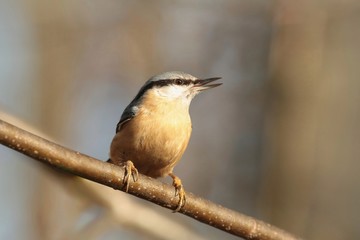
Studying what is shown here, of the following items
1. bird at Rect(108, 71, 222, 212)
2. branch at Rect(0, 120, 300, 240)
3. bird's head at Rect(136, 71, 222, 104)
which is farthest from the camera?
bird's head at Rect(136, 71, 222, 104)

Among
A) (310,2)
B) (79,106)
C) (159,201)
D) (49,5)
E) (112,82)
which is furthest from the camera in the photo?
(112,82)

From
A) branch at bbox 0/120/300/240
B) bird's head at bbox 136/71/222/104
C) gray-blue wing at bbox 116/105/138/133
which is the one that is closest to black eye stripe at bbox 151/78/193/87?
bird's head at bbox 136/71/222/104

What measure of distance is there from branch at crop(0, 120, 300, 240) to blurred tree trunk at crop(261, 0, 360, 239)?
2.25 metres

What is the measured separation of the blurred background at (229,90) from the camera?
5.32 meters

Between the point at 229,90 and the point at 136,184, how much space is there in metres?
4.16

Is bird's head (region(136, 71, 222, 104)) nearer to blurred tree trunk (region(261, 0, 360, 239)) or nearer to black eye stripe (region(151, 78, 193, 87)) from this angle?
black eye stripe (region(151, 78, 193, 87))

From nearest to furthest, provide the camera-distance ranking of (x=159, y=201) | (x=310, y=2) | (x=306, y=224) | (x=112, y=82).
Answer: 1. (x=159, y=201)
2. (x=306, y=224)
3. (x=310, y=2)
4. (x=112, y=82)

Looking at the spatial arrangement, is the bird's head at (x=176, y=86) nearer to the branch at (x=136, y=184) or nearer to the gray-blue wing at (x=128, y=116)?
the gray-blue wing at (x=128, y=116)

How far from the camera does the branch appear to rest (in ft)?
8.13

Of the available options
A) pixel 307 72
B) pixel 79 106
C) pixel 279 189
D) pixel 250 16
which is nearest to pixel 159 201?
pixel 279 189

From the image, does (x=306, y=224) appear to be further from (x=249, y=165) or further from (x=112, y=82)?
(x=112, y=82)

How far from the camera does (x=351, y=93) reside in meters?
5.89

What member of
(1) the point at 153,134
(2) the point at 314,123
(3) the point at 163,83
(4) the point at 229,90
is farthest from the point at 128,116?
(4) the point at 229,90

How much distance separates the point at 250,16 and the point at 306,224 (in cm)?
237
